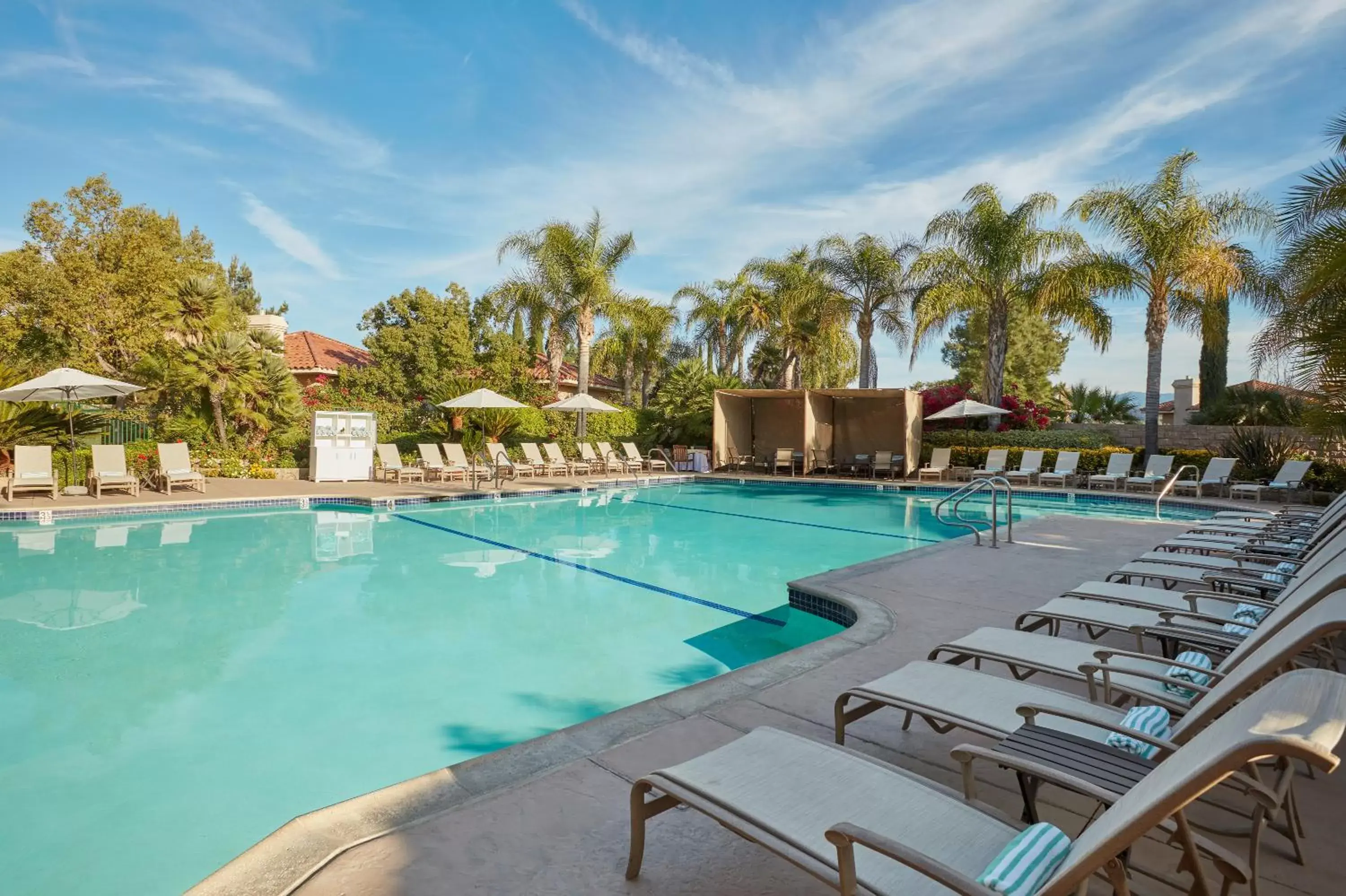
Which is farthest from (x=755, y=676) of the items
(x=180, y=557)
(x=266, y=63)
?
(x=266, y=63)

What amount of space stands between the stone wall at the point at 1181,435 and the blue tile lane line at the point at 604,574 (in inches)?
559

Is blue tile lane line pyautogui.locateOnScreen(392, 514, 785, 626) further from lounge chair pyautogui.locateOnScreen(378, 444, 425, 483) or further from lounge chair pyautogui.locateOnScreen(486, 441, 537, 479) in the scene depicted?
lounge chair pyautogui.locateOnScreen(486, 441, 537, 479)

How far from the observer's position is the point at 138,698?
4.63 meters

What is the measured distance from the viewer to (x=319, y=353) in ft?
98.6

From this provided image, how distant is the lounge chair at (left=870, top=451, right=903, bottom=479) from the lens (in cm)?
1803

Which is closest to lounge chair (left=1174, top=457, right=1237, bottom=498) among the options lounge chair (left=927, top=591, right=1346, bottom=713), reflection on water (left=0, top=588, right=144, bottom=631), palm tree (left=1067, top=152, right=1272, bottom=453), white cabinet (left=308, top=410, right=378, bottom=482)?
palm tree (left=1067, top=152, right=1272, bottom=453)

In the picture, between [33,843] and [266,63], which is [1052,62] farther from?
[33,843]

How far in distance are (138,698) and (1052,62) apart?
54.7 feet

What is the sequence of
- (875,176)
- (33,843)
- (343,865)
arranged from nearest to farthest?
1. (343,865)
2. (33,843)
3. (875,176)

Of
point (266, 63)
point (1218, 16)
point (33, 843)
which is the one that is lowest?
point (33, 843)

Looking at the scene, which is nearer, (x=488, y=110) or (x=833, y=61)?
(x=833, y=61)

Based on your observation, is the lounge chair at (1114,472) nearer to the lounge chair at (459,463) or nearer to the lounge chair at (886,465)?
the lounge chair at (886,465)

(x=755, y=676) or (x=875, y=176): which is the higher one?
(x=875, y=176)

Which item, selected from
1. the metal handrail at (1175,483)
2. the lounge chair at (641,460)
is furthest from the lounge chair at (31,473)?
the metal handrail at (1175,483)
